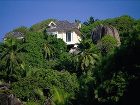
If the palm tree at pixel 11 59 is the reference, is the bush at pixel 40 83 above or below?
below

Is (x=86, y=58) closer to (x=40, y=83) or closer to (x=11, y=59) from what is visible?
→ (x=40, y=83)

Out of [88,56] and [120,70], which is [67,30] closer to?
[88,56]

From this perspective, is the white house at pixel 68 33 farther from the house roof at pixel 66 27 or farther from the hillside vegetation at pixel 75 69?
the hillside vegetation at pixel 75 69

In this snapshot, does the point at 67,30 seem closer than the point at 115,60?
No

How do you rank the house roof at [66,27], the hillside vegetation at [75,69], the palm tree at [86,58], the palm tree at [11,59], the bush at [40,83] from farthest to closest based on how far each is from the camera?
the house roof at [66,27]
the palm tree at [11,59]
the palm tree at [86,58]
the bush at [40,83]
the hillside vegetation at [75,69]

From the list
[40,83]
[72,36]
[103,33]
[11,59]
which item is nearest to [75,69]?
[40,83]

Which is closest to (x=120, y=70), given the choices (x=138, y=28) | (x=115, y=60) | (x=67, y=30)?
(x=115, y=60)

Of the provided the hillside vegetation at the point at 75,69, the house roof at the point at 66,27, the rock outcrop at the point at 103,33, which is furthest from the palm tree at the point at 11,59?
the house roof at the point at 66,27

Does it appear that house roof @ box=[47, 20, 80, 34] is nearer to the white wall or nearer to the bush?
the white wall

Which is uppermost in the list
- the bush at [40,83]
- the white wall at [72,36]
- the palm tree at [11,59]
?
the white wall at [72,36]

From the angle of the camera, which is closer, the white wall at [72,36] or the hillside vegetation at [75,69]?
the hillside vegetation at [75,69]

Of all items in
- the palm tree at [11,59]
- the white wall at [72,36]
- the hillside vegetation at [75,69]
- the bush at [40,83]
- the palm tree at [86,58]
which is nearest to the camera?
the hillside vegetation at [75,69]
